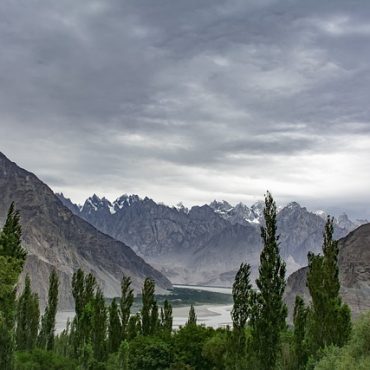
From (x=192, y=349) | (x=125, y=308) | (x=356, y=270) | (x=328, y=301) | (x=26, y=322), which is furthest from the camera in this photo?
(x=356, y=270)

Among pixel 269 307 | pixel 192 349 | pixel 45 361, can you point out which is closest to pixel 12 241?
pixel 269 307

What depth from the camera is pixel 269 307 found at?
3528 cm

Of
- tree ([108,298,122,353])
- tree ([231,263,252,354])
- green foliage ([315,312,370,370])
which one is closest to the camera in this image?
green foliage ([315,312,370,370])

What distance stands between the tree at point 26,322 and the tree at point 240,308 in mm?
35432

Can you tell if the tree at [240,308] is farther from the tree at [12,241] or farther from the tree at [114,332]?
the tree at [114,332]

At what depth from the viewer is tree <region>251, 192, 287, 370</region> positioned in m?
35.3

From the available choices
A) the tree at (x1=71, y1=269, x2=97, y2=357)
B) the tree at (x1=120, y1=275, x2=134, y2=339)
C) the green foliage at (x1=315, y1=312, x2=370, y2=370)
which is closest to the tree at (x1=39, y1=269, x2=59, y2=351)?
the tree at (x1=71, y1=269, x2=97, y2=357)

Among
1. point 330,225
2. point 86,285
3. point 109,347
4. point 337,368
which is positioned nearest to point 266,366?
point 337,368

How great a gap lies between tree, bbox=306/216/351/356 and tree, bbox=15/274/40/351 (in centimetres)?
4001

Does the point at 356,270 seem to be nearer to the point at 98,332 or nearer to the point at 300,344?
the point at 98,332

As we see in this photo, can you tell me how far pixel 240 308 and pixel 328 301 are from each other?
6.89 meters

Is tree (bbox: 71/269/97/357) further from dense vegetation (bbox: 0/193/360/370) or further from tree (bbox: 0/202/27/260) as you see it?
tree (bbox: 0/202/27/260)

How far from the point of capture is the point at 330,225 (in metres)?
42.2

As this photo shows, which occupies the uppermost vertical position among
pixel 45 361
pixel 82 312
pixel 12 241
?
pixel 12 241
